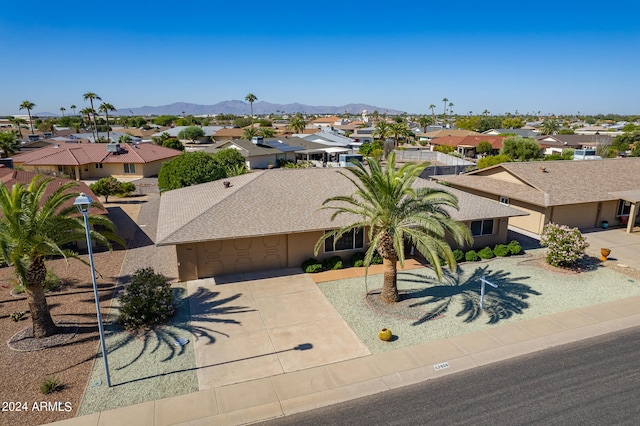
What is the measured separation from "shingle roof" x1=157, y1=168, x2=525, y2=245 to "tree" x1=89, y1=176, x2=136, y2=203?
1468cm

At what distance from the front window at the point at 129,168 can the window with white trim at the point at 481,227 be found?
46.4 meters

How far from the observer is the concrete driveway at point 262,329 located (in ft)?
46.4

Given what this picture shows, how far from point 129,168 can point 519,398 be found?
54684 millimetres

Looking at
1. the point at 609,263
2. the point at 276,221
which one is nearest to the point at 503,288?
the point at 609,263

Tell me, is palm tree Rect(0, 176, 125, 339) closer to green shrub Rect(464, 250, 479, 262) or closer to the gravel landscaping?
the gravel landscaping

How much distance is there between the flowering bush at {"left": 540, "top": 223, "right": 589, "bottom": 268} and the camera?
2242 cm

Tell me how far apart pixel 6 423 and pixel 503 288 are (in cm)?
2022

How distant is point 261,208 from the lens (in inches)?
904

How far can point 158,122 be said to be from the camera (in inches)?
6550

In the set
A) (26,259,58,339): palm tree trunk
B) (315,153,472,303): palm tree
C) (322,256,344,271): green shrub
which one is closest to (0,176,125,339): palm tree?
(26,259,58,339): palm tree trunk

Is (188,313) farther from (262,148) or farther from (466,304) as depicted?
(262,148)

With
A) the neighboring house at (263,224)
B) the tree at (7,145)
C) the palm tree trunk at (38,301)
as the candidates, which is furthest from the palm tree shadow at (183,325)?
the tree at (7,145)

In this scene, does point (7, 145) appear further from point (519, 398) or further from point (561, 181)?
point (519, 398)

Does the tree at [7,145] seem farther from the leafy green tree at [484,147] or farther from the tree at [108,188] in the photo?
the leafy green tree at [484,147]
